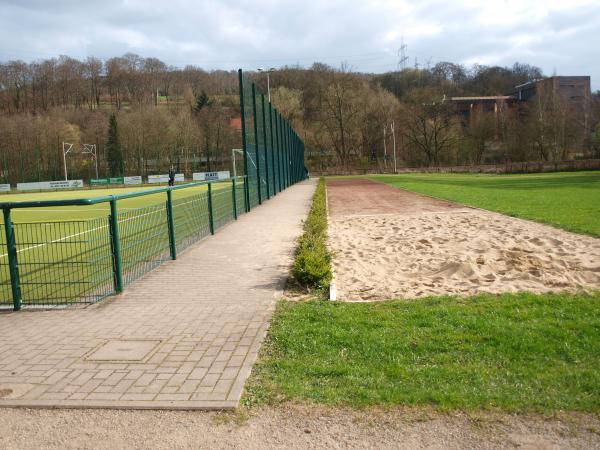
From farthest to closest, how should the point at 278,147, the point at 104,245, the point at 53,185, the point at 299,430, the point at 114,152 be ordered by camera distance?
the point at 114,152
the point at 53,185
the point at 278,147
the point at 104,245
the point at 299,430

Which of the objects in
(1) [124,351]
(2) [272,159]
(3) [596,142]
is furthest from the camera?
(3) [596,142]

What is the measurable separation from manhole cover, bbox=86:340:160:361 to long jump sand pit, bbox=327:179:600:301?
2540 millimetres

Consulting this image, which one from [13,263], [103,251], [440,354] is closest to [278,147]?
[103,251]

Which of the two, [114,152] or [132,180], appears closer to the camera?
[132,180]

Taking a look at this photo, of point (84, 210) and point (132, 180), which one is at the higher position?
point (132, 180)

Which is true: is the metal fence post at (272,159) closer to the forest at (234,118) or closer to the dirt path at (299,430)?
the dirt path at (299,430)

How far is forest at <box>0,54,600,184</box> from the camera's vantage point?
74062 millimetres

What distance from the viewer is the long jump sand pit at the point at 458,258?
6633mm

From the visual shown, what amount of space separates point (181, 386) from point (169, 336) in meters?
1.28

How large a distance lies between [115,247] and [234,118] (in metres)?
72.1

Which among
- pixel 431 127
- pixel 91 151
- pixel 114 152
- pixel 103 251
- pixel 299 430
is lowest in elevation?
pixel 299 430

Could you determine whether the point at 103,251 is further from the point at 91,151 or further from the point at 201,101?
the point at 201,101

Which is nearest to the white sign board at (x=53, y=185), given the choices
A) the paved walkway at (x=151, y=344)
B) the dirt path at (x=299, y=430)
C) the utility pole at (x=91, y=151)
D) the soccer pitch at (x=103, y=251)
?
the utility pole at (x=91, y=151)

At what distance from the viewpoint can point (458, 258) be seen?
27.2ft
